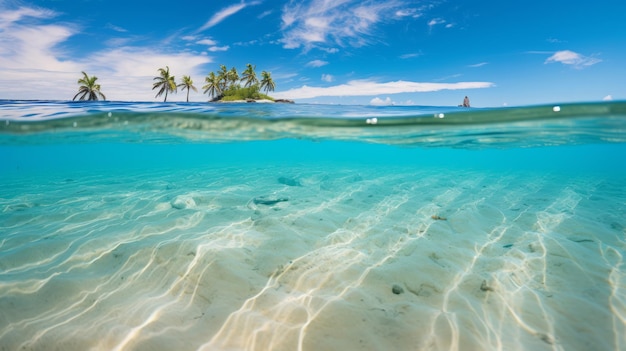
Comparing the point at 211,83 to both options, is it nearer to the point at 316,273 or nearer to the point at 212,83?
the point at 212,83

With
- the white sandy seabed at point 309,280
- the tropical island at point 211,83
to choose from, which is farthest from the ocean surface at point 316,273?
the tropical island at point 211,83

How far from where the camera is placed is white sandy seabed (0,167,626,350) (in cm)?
332

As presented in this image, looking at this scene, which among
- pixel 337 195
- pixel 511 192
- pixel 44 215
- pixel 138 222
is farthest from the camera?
pixel 511 192

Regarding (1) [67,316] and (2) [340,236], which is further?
(2) [340,236]

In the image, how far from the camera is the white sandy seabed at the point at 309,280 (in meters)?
3.32

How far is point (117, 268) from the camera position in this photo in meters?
4.86

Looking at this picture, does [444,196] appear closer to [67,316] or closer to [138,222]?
[138,222]

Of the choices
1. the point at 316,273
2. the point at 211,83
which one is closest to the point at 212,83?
the point at 211,83

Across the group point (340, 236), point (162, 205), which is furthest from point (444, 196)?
point (162, 205)

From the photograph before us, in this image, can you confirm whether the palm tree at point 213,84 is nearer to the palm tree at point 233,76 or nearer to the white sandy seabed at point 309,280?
the palm tree at point 233,76

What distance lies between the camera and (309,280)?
→ 14.7ft

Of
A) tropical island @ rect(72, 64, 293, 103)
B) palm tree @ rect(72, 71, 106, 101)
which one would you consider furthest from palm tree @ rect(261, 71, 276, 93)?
palm tree @ rect(72, 71, 106, 101)

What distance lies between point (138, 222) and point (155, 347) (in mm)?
5184

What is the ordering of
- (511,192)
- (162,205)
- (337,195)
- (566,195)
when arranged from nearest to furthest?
(162,205) → (337,195) → (566,195) → (511,192)
